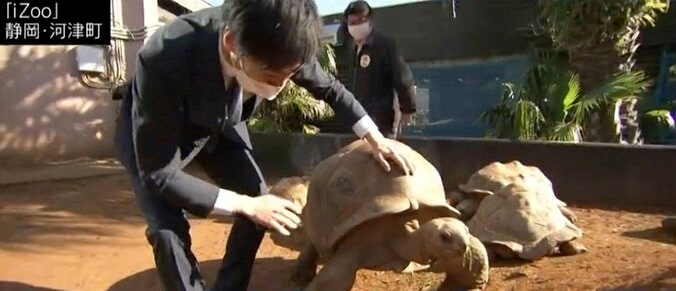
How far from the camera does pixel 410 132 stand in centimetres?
1020

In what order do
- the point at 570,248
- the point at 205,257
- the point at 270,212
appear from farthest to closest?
the point at 205,257
the point at 570,248
the point at 270,212

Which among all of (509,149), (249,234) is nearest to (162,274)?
(249,234)

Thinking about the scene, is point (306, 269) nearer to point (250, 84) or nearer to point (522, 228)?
point (522, 228)

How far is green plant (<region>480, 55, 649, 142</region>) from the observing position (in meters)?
6.34

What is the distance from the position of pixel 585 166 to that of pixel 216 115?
3.86 metres

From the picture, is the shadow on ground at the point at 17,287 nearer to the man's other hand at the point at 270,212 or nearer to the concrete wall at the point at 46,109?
the man's other hand at the point at 270,212

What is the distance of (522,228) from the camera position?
375 cm

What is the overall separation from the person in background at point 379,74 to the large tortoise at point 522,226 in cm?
158

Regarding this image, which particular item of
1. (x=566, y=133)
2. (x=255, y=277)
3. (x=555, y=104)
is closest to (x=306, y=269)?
(x=255, y=277)

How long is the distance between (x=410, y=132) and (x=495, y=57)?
60.5 inches

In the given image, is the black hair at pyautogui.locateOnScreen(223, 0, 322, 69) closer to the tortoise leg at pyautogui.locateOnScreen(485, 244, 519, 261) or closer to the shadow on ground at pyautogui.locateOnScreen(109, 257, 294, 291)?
the shadow on ground at pyautogui.locateOnScreen(109, 257, 294, 291)

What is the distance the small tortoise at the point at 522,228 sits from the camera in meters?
3.70

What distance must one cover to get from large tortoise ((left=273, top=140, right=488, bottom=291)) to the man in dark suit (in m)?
0.11

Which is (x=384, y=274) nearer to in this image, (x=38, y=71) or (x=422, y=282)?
(x=422, y=282)
